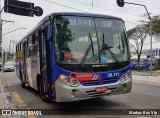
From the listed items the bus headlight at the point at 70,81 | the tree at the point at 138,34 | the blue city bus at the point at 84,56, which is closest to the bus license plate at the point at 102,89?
the blue city bus at the point at 84,56

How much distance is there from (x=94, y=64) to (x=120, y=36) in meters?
1.51

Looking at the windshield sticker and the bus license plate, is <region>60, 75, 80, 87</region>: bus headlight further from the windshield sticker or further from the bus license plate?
the windshield sticker

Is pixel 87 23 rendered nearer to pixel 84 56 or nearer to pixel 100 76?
pixel 84 56

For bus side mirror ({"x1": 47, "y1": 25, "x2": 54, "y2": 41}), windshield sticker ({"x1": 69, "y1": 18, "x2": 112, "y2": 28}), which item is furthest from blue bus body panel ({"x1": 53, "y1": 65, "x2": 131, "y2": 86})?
windshield sticker ({"x1": 69, "y1": 18, "x2": 112, "y2": 28})

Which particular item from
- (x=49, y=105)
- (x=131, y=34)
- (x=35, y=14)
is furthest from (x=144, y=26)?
(x=49, y=105)

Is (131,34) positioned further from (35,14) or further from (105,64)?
(105,64)

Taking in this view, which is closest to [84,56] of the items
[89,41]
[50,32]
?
[89,41]

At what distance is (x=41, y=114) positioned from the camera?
9.55 metres

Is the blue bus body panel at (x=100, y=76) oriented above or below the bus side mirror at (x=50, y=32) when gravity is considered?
below

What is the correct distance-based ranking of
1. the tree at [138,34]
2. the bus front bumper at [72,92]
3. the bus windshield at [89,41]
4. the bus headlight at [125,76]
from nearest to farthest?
the bus front bumper at [72,92] < the bus windshield at [89,41] < the bus headlight at [125,76] < the tree at [138,34]

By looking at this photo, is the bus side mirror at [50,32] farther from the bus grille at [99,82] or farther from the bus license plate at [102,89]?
the bus license plate at [102,89]

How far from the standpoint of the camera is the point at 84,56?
9.26 meters

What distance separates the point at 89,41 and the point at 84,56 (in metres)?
0.53

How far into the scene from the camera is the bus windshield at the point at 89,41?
9195 mm
